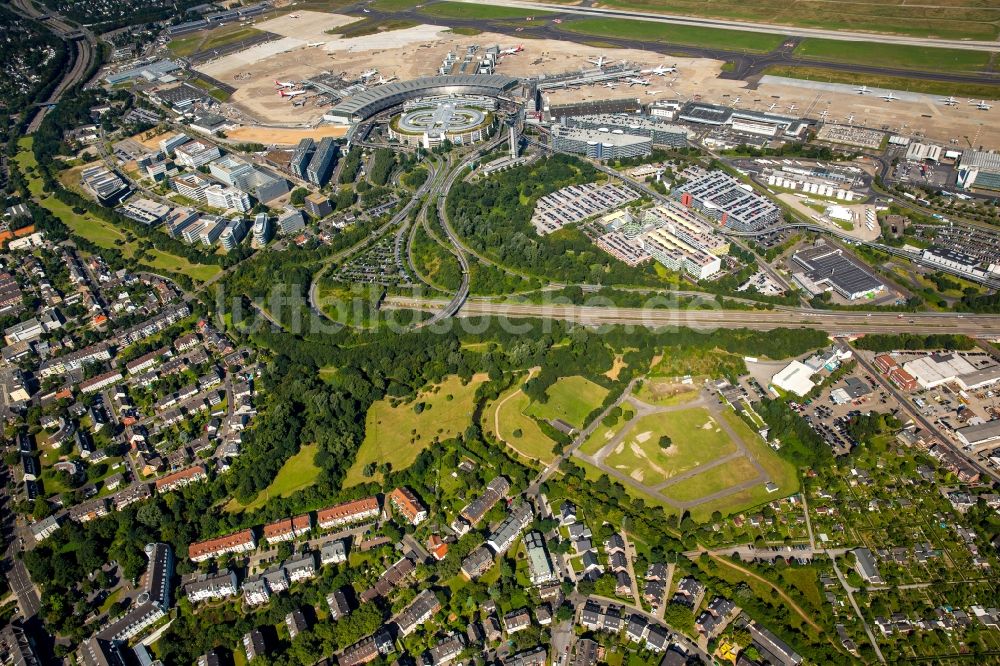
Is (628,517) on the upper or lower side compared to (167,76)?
lower

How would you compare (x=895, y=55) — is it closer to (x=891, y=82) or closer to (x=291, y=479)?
(x=891, y=82)

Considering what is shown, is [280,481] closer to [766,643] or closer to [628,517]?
[628,517]

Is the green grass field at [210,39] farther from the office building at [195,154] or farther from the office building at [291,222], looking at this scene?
the office building at [291,222]

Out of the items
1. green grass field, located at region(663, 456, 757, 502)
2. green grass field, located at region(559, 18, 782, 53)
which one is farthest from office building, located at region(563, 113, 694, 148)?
green grass field, located at region(663, 456, 757, 502)

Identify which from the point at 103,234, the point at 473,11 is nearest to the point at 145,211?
the point at 103,234

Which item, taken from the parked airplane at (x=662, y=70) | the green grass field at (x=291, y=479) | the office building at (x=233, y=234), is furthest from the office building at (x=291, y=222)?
the parked airplane at (x=662, y=70)

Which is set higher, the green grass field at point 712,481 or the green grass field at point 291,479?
the green grass field at point 712,481

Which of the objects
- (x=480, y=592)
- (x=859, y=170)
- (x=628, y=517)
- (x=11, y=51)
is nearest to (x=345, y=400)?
(x=480, y=592)
